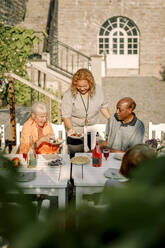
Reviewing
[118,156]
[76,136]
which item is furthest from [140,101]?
[118,156]

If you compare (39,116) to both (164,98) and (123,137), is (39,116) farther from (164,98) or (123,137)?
(164,98)

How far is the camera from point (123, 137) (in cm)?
317

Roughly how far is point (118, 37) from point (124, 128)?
14.5 metres

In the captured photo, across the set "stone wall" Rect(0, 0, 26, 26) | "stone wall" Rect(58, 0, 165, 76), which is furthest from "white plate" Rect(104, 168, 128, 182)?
"stone wall" Rect(58, 0, 165, 76)

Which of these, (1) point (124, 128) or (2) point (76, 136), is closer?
(1) point (124, 128)

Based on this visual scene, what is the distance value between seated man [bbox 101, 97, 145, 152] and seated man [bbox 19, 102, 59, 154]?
0.59m

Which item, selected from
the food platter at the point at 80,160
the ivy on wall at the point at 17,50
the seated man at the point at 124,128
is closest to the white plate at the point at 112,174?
the food platter at the point at 80,160

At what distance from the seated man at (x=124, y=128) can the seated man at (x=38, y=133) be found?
588mm

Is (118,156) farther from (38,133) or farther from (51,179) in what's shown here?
(38,133)

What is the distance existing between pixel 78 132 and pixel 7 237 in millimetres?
3296

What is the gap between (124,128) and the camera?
10.3 feet

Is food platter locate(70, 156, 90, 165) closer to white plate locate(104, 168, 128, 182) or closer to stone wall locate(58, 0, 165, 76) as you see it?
white plate locate(104, 168, 128, 182)

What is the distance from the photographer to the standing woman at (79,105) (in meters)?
3.43

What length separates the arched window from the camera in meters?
16.7
